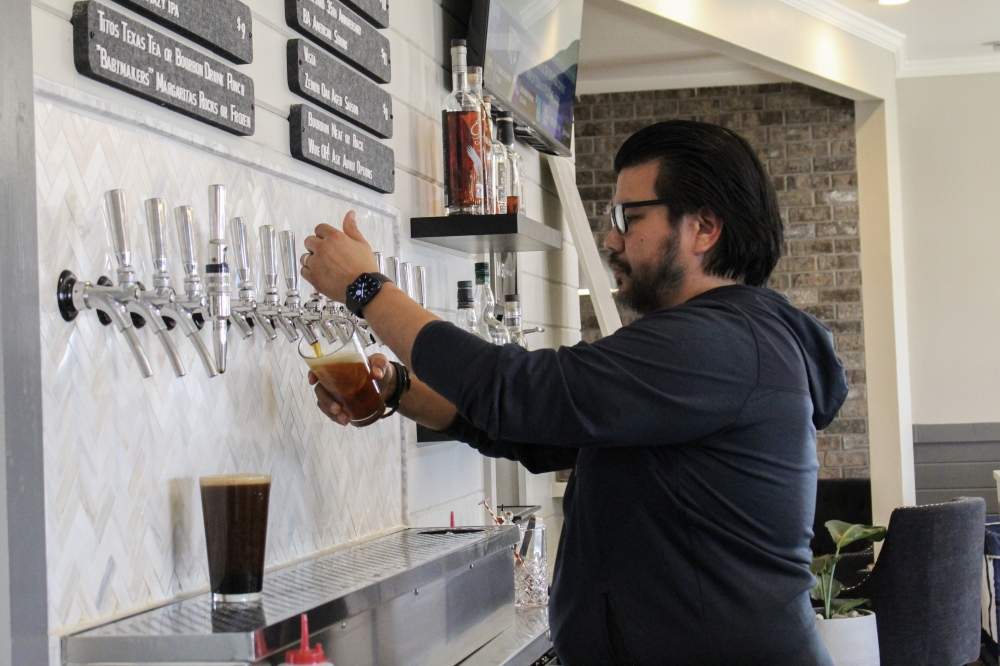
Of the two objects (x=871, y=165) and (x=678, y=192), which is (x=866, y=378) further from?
(x=678, y=192)

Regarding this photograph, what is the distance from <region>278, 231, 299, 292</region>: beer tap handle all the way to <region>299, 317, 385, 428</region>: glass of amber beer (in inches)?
3.6

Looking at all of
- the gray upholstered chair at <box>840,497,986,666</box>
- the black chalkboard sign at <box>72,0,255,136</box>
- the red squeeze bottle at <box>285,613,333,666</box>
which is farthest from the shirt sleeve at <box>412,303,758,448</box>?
the gray upholstered chair at <box>840,497,986,666</box>

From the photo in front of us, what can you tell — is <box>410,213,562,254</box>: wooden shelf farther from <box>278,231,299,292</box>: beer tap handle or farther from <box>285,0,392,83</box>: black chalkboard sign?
<box>278,231,299,292</box>: beer tap handle

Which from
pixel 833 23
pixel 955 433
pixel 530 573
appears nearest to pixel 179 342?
pixel 530 573

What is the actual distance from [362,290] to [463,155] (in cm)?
100

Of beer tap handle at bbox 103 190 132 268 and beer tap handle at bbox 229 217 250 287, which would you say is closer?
beer tap handle at bbox 103 190 132 268

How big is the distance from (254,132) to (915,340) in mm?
5060

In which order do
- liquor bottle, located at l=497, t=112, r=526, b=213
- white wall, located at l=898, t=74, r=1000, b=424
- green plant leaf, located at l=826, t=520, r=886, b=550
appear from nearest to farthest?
1. liquor bottle, located at l=497, t=112, r=526, b=213
2. green plant leaf, located at l=826, t=520, r=886, b=550
3. white wall, located at l=898, t=74, r=1000, b=424

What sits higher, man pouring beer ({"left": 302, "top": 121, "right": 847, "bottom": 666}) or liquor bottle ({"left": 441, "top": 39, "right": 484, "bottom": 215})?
liquor bottle ({"left": 441, "top": 39, "right": 484, "bottom": 215})

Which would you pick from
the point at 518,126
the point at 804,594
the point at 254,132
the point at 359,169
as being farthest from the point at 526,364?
the point at 518,126

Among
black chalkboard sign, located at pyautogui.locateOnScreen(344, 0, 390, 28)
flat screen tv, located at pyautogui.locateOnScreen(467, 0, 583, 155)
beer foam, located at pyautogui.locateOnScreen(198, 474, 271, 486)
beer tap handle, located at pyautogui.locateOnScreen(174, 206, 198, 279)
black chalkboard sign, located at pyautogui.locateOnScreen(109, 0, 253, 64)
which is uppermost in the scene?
flat screen tv, located at pyautogui.locateOnScreen(467, 0, 583, 155)

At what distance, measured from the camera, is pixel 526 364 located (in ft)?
4.36

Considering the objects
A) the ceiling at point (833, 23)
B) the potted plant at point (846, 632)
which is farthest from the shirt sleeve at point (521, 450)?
the ceiling at point (833, 23)

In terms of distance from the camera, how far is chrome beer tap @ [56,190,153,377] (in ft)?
4.06
